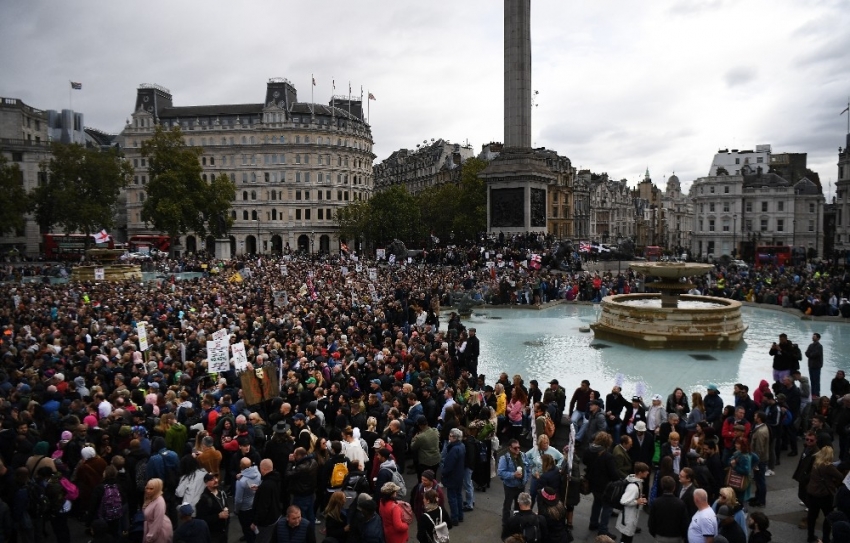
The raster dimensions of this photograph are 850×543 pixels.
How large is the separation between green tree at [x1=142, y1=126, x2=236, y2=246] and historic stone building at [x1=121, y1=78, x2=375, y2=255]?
2004 centimetres

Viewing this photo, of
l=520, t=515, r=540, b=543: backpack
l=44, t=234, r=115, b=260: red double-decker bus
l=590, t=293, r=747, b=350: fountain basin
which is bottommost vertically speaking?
l=520, t=515, r=540, b=543: backpack

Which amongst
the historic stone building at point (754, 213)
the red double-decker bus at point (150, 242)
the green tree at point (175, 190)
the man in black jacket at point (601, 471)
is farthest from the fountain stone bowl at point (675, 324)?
the historic stone building at point (754, 213)

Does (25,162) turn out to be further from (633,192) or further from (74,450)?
(633,192)

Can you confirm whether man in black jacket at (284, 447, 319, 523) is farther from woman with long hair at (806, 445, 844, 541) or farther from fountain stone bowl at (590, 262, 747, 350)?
fountain stone bowl at (590, 262, 747, 350)

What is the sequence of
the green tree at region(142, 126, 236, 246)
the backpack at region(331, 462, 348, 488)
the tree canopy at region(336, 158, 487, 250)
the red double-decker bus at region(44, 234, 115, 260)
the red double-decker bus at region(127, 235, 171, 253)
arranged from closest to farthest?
the backpack at region(331, 462, 348, 488)
the green tree at region(142, 126, 236, 246)
the red double-decker bus at region(44, 234, 115, 260)
the tree canopy at region(336, 158, 487, 250)
the red double-decker bus at region(127, 235, 171, 253)

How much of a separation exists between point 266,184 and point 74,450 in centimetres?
7565

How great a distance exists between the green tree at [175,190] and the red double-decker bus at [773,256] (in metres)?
56.4

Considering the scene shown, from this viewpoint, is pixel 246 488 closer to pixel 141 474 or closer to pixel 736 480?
pixel 141 474

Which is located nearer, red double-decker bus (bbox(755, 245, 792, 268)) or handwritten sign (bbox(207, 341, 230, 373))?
handwritten sign (bbox(207, 341, 230, 373))

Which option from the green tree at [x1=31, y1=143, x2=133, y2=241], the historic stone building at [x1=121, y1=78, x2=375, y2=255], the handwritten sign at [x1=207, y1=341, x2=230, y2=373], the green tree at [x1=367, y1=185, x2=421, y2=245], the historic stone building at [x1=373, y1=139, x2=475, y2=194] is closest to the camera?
the handwritten sign at [x1=207, y1=341, x2=230, y2=373]

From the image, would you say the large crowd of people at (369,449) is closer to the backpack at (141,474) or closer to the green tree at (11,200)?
the backpack at (141,474)

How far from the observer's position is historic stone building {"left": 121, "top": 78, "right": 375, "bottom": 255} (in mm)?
79438

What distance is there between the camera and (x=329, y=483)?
7.43 m

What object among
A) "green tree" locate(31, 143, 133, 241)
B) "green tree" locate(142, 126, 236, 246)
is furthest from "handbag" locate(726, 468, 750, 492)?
"green tree" locate(31, 143, 133, 241)
